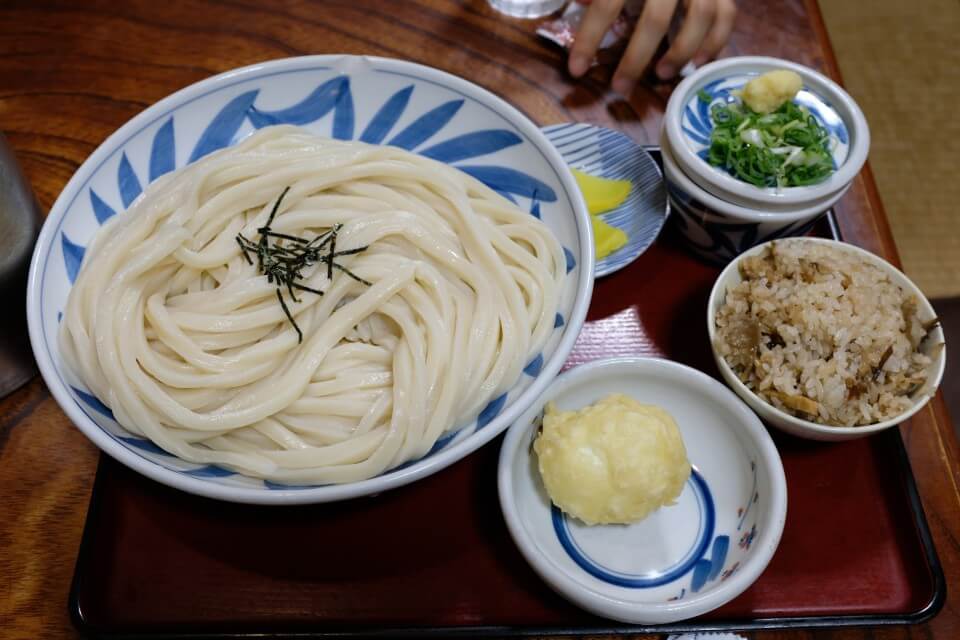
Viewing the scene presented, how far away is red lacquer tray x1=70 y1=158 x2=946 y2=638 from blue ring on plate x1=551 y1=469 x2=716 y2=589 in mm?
90

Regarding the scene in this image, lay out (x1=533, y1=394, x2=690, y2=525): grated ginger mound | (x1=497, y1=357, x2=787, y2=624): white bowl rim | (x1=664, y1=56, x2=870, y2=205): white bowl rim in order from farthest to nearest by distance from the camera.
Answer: (x1=664, y1=56, x2=870, y2=205): white bowl rim < (x1=533, y1=394, x2=690, y2=525): grated ginger mound < (x1=497, y1=357, x2=787, y2=624): white bowl rim

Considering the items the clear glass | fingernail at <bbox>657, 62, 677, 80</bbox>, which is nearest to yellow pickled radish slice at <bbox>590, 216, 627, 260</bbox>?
fingernail at <bbox>657, 62, 677, 80</bbox>

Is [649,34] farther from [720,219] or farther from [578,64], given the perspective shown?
[720,219]

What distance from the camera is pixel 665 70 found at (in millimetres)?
2385

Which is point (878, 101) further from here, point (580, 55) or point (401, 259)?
point (401, 259)

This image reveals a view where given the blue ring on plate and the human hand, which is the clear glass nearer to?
the human hand

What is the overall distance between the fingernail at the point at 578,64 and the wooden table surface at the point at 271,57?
1.6 inches

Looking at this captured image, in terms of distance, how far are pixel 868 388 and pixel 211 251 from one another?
4.88 feet

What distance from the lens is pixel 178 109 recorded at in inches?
72.9

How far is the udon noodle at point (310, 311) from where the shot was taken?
1.47m

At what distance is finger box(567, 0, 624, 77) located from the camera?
92.1 inches

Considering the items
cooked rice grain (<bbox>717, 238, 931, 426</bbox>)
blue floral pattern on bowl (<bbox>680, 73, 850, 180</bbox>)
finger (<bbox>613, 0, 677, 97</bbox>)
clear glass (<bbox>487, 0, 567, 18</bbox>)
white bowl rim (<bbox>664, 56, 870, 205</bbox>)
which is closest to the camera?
cooked rice grain (<bbox>717, 238, 931, 426</bbox>)

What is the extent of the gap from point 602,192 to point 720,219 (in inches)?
14.1

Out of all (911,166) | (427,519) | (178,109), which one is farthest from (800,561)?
(911,166)
